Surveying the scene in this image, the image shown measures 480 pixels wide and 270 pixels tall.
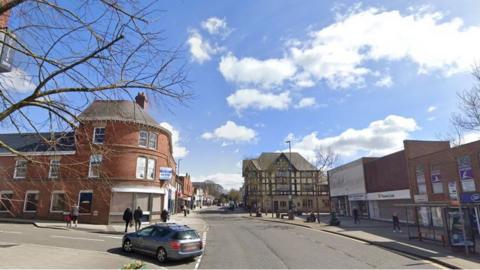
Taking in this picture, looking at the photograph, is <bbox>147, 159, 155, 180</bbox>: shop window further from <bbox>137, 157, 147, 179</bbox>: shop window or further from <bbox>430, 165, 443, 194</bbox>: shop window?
<bbox>430, 165, 443, 194</bbox>: shop window

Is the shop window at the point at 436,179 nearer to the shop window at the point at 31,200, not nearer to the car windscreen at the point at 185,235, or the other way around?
the car windscreen at the point at 185,235

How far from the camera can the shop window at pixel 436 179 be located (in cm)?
2912

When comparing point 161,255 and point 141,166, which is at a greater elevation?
point 141,166

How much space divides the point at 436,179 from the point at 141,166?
2777 centimetres

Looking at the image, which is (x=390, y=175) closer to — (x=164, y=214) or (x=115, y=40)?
(x=164, y=214)

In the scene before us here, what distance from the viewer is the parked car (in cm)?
1277

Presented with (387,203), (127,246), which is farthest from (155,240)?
(387,203)

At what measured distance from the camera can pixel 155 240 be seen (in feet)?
44.4

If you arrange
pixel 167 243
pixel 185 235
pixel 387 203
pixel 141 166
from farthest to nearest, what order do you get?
pixel 387 203
pixel 141 166
pixel 185 235
pixel 167 243

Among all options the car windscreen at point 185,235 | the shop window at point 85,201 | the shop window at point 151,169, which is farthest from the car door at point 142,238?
the shop window at point 151,169

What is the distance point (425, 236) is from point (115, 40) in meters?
22.0

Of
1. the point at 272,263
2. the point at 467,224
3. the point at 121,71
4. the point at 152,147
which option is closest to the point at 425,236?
the point at 467,224

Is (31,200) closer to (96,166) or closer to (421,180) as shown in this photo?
(96,166)

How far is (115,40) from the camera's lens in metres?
4.75
